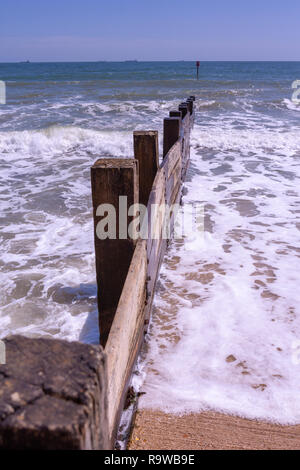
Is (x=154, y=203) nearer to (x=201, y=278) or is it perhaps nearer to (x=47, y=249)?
(x=201, y=278)

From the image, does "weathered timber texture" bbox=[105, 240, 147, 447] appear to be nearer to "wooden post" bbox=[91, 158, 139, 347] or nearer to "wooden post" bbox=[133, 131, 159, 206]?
"wooden post" bbox=[91, 158, 139, 347]

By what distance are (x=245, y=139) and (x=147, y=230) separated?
9.75 metres

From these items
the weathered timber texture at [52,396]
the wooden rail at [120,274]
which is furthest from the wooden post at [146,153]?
the weathered timber texture at [52,396]

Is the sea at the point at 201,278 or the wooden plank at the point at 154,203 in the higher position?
the wooden plank at the point at 154,203

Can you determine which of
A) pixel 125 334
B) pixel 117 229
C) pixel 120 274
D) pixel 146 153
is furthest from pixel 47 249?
pixel 125 334

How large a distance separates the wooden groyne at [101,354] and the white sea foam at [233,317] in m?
0.46

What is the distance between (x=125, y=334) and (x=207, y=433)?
2.79 feet

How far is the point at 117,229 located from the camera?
2.34m

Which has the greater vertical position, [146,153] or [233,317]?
[146,153]

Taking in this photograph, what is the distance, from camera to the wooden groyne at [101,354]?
773mm

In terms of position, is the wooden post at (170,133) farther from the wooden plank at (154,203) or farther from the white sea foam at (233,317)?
the wooden plank at (154,203)

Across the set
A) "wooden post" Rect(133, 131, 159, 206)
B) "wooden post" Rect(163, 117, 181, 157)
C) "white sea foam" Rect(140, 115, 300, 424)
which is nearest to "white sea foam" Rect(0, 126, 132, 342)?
"white sea foam" Rect(140, 115, 300, 424)

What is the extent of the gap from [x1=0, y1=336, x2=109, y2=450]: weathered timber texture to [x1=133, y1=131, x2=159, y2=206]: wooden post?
2642mm

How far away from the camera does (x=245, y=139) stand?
11602mm
